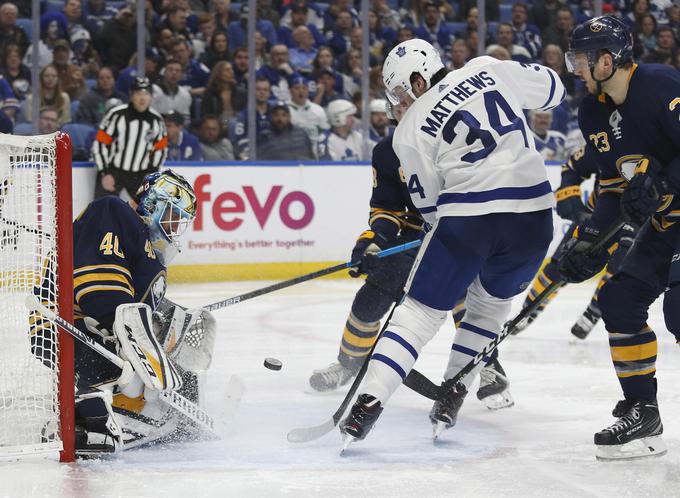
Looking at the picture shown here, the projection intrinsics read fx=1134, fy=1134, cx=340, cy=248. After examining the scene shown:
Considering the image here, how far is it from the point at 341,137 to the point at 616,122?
4231 millimetres

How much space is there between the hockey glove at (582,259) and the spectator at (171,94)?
4.15 metres

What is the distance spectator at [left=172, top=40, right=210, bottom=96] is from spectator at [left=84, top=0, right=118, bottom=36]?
42 centimetres

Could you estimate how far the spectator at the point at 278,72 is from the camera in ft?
22.3

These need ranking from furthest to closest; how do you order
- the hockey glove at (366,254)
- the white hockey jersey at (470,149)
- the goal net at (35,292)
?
the hockey glove at (366,254) < the white hockey jersey at (470,149) < the goal net at (35,292)

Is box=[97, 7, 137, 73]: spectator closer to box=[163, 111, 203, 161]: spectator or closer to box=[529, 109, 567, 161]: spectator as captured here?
box=[163, 111, 203, 161]: spectator

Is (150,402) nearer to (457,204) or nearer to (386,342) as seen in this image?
(386,342)

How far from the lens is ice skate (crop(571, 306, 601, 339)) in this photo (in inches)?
181

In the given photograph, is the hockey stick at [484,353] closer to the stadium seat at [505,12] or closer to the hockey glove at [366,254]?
the hockey glove at [366,254]

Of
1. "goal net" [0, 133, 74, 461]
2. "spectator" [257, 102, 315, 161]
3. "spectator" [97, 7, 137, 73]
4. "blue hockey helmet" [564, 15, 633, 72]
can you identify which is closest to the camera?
"goal net" [0, 133, 74, 461]

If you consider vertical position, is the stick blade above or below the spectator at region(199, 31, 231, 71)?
below

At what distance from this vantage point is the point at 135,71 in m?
6.51

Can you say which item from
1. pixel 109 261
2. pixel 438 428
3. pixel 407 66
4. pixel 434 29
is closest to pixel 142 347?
pixel 109 261

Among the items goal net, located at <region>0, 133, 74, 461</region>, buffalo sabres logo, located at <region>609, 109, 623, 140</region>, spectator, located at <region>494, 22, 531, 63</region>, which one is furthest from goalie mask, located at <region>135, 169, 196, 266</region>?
spectator, located at <region>494, 22, 531, 63</region>

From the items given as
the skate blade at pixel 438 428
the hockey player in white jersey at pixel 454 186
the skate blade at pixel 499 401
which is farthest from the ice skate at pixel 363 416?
the skate blade at pixel 499 401
